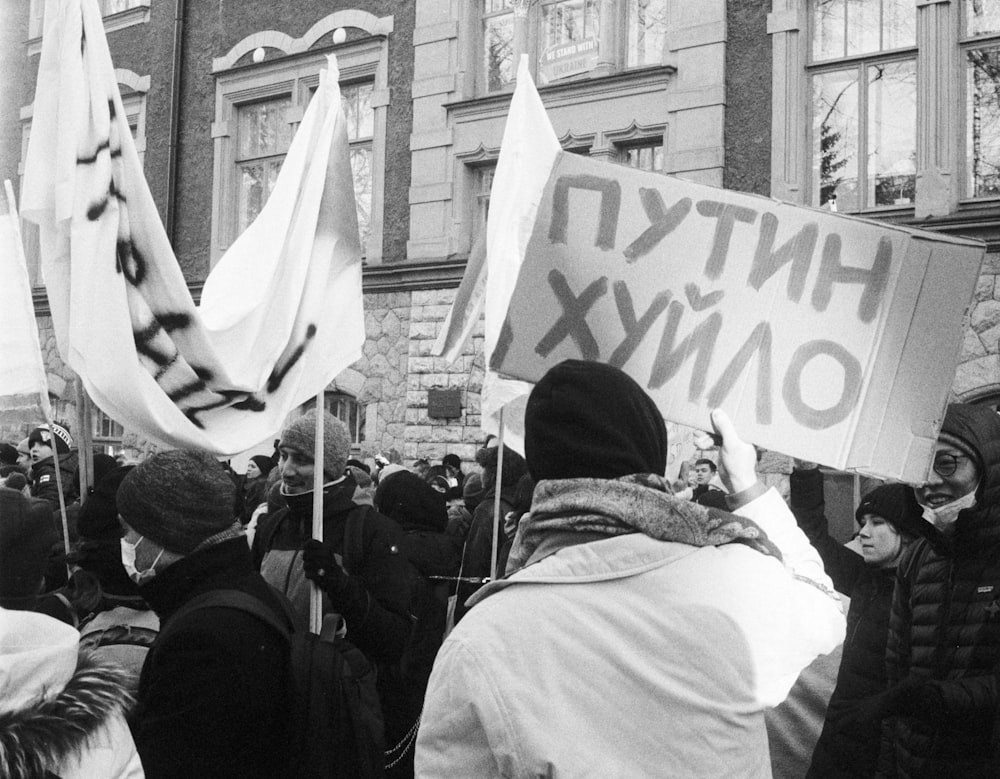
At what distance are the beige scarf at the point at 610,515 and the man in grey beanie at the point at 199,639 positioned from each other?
88 centimetres

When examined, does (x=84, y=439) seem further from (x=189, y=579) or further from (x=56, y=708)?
(x=56, y=708)

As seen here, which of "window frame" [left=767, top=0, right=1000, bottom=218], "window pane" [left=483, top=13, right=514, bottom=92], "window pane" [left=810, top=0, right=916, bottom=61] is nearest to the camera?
"window frame" [left=767, top=0, right=1000, bottom=218]

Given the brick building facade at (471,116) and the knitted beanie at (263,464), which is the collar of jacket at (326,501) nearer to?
the knitted beanie at (263,464)

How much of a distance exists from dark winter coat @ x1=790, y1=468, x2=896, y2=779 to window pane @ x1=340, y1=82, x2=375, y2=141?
40.1 feet

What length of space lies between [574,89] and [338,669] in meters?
11.9

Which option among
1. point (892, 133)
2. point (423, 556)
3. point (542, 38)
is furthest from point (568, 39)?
point (423, 556)

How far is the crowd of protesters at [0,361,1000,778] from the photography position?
1740 mm

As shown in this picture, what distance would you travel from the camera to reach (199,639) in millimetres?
2459

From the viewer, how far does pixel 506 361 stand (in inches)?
129

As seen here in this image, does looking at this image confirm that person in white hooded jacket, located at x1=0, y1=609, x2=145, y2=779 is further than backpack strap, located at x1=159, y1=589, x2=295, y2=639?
No

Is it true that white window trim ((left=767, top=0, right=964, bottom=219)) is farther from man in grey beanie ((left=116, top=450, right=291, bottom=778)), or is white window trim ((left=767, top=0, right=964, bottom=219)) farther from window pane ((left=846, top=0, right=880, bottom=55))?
man in grey beanie ((left=116, top=450, right=291, bottom=778))

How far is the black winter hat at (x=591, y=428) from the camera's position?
189 cm

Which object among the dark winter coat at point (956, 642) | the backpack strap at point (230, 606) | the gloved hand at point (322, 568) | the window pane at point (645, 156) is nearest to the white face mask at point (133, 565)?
the backpack strap at point (230, 606)

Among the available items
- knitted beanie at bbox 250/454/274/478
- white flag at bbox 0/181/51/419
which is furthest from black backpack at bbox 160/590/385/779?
knitted beanie at bbox 250/454/274/478
